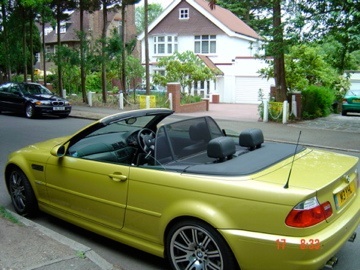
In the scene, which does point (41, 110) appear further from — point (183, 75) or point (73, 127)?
point (183, 75)

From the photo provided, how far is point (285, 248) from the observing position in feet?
10.00

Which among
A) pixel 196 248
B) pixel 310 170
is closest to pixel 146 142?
pixel 196 248

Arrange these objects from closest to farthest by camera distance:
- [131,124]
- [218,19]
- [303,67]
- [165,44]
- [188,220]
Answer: [188,220] → [131,124] → [303,67] → [218,19] → [165,44]

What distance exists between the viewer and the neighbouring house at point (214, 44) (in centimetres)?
3706

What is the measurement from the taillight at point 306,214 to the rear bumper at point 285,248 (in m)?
0.10

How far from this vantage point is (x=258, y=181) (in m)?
3.30

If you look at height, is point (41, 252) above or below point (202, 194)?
below

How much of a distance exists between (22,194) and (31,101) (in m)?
12.7

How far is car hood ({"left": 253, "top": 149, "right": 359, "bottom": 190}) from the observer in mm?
3299

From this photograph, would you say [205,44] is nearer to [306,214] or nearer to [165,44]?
[165,44]

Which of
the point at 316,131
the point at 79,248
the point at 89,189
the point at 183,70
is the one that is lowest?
the point at 316,131

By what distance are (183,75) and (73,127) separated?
1134 centimetres

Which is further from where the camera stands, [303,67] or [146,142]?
[303,67]

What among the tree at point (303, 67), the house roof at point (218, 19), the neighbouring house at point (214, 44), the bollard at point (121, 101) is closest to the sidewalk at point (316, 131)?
the tree at point (303, 67)
